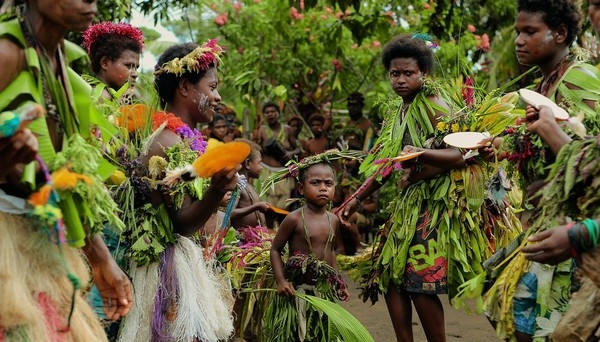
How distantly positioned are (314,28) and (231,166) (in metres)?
9.51

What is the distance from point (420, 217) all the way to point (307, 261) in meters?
0.77

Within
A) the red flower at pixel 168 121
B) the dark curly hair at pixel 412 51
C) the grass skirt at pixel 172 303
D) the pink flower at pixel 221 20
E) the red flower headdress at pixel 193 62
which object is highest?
the red flower headdress at pixel 193 62

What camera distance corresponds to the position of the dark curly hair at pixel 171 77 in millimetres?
4477

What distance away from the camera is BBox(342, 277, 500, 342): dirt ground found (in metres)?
7.09

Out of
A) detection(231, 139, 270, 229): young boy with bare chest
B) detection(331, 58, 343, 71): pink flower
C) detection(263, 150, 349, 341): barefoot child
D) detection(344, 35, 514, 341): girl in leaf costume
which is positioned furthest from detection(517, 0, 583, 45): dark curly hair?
detection(331, 58, 343, 71): pink flower

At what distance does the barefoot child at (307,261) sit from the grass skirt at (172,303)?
3.49ft

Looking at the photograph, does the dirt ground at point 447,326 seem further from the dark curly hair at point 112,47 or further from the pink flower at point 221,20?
the pink flower at point 221,20

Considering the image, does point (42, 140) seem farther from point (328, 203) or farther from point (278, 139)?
point (278, 139)

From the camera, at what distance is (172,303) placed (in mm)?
4211

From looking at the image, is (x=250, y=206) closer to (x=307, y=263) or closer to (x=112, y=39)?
(x=307, y=263)

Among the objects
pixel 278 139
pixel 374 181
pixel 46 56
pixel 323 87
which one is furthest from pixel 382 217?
pixel 46 56

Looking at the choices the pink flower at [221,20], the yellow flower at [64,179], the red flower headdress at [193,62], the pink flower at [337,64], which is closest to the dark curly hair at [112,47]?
the red flower headdress at [193,62]

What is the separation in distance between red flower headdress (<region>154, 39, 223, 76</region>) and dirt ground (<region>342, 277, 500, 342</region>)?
9.40ft

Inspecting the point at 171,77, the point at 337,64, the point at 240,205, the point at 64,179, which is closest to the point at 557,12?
the point at 171,77
